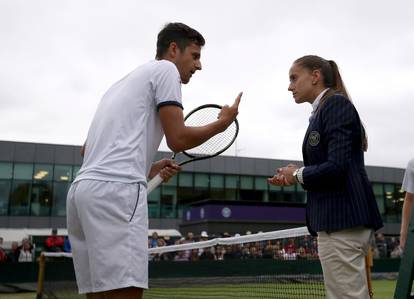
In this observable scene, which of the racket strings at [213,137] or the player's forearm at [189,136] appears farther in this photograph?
the racket strings at [213,137]

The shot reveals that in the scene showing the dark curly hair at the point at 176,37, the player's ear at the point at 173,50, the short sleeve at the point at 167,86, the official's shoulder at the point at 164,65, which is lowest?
the short sleeve at the point at 167,86

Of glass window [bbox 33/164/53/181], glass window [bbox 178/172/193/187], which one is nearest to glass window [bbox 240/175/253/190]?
glass window [bbox 178/172/193/187]

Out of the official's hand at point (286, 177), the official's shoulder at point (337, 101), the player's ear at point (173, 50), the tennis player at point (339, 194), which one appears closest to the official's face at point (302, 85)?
the tennis player at point (339, 194)

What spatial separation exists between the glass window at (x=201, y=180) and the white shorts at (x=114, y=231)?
120ft

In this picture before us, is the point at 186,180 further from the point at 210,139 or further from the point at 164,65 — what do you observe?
the point at 164,65

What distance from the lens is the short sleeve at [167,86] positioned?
277cm

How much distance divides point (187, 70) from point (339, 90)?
38.3 inches

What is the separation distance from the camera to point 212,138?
4730 millimetres

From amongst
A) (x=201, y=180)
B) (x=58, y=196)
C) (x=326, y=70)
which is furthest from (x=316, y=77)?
(x=201, y=180)

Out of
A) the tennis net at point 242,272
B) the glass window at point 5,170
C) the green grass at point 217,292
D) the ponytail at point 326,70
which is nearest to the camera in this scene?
the ponytail at point 326,70

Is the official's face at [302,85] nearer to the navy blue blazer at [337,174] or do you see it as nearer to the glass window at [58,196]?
the navy blue blazer at [337,174]

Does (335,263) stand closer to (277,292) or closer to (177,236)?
(277,292)

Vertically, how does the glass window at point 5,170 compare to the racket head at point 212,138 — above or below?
above

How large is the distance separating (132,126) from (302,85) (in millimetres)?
1219
